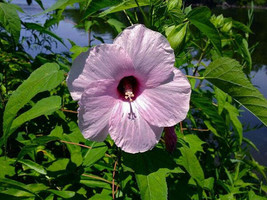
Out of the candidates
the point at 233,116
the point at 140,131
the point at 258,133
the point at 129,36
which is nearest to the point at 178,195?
the point at 140,131

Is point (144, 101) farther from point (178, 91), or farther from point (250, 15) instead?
point (250, 15)

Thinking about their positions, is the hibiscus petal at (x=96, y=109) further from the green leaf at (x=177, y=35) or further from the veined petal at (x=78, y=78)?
the green leaf at (x=177, y=35)

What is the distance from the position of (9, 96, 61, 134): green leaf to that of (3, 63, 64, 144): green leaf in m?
0.06

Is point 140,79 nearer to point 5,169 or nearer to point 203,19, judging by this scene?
point 203,19

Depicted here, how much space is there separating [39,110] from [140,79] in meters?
0.33

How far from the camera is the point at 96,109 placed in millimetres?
702

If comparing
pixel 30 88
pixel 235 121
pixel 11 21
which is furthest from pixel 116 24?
pixel 235 121

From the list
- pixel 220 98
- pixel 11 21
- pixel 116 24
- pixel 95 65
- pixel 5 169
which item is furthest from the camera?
pixel 220 98

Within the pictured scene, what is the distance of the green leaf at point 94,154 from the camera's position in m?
0.94

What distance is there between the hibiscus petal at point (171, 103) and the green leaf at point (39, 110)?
298 millimetres

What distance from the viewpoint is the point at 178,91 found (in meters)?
0.71

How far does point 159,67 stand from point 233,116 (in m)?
0.84

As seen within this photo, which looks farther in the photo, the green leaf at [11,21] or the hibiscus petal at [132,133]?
the green leaf at [11,21]

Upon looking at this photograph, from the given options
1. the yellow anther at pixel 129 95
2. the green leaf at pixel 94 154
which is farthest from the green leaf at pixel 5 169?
the yellow anther at pixel 129 95
